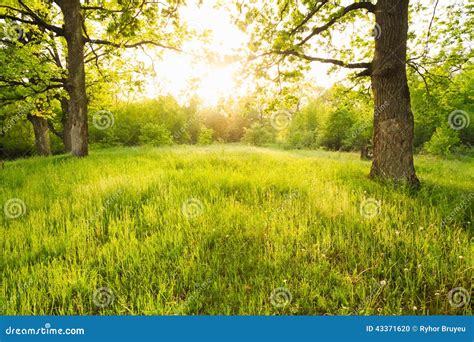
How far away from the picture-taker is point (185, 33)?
12398mm

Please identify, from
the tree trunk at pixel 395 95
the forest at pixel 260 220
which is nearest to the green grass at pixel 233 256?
the forest at pixel 260 220

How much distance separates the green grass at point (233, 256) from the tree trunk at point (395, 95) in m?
1.55

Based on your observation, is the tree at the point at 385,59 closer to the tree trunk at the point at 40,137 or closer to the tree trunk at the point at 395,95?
the tree trunk at the point at 395,95

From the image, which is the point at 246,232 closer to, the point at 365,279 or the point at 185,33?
the point at 365,279

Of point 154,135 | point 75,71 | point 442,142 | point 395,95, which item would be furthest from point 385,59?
point 154,135

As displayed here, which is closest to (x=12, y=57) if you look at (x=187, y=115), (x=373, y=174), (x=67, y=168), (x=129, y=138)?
(x=67, y=168)

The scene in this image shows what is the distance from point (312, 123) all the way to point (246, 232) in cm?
5515

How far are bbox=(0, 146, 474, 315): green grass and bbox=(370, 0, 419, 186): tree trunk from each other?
1.55 metres

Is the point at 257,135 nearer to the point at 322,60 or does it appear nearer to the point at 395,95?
the point at 322,60

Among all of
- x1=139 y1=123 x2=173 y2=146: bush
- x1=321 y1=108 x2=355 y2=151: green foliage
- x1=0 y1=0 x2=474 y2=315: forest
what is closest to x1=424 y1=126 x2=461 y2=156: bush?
x1=321 y1=108 x2=355 y2=151: green foliage

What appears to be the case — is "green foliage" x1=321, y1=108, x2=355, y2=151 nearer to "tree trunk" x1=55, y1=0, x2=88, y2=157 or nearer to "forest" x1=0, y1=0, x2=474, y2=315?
"forest" x1=0, y1=0, x2=474, y2=315

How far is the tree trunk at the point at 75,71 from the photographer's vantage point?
33.8ft

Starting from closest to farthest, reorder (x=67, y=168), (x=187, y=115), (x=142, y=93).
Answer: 1. (x=67, y=168)
2. (x=142, y=93)
3. (x=187, y=115)

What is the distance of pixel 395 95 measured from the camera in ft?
21.0
